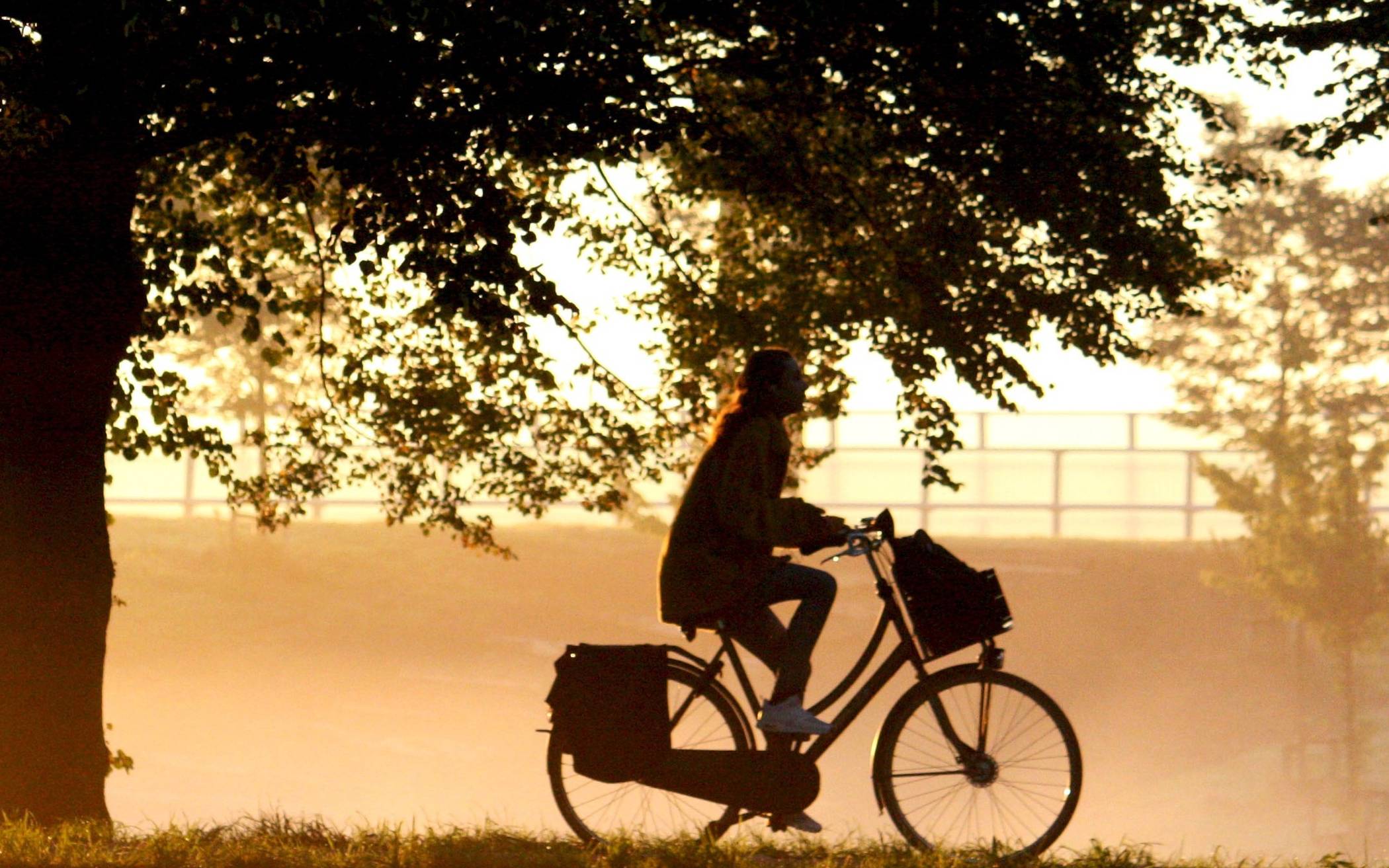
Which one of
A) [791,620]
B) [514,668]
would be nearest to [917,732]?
[791,620]

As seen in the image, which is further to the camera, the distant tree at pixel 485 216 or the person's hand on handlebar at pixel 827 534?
the distant tree at pixel 485 216

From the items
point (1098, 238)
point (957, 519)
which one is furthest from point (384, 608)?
point (1098, 238)

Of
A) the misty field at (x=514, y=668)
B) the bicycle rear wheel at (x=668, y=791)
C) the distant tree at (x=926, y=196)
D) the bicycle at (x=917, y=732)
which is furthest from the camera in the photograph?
the misty field at (x=514, y=668)

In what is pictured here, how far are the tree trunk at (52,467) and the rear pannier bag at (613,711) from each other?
2758 mm

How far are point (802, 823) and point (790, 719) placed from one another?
0.35m

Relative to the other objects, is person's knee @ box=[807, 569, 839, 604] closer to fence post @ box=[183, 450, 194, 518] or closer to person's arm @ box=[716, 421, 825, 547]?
person's arm @ box=[716, 421, 825, 547]

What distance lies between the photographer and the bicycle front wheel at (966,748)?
20.3 ft

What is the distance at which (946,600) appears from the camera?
20.3 ft

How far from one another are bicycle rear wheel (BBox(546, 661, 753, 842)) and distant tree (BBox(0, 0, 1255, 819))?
235 cm

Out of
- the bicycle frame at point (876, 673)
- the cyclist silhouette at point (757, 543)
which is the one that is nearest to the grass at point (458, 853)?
the cyclist silhouette at point (757, 543)

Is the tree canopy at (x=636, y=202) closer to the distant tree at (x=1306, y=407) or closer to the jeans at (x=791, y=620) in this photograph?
the jeans at (x=791, y=620)

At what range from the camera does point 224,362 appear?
2994 cm

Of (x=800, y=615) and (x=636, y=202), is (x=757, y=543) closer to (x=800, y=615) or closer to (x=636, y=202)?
(x=800, y=615)

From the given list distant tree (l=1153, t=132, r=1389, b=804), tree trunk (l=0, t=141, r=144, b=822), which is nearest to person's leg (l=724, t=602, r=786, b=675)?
tree trunk (l=0, t=141, r=144, b=822)
